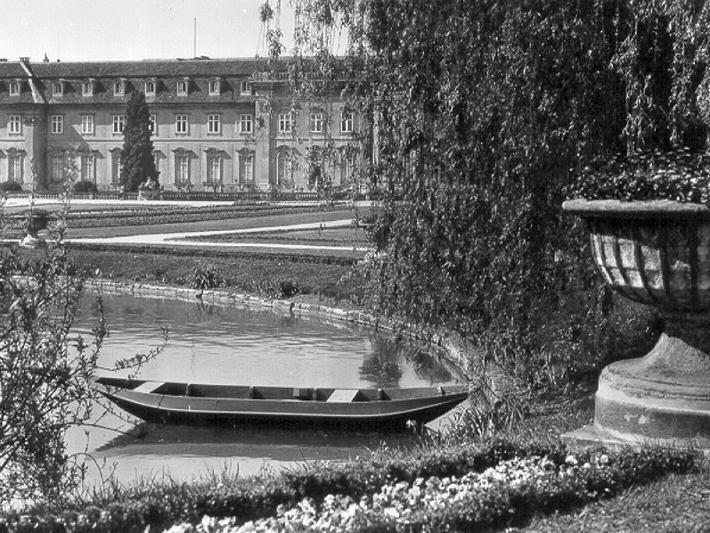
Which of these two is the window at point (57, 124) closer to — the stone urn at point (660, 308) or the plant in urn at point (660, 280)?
the plant in urn at point (660, 280)

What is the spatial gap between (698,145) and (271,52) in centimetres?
316

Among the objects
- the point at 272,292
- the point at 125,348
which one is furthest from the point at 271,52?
the point at 272,292

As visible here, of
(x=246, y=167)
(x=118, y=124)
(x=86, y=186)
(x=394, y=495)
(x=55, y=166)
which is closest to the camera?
(x=394, y=495)

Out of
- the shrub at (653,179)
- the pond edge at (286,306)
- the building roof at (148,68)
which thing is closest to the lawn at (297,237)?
the pond edge at (286,306)

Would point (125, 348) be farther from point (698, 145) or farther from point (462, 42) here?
point (698, 145)

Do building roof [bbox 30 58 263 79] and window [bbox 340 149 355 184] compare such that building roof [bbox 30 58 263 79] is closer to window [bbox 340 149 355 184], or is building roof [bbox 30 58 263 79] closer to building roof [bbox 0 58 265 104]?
building roof [bbox 0 58 265 104]

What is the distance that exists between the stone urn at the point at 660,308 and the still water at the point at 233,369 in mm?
1696

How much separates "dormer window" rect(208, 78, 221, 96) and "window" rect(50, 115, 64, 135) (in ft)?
30.5

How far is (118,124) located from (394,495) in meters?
56.2

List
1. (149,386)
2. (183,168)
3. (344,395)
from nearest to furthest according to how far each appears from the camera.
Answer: (344,395) < (149,386) < (183,168)

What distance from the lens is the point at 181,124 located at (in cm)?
5747

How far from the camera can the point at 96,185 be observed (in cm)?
5634

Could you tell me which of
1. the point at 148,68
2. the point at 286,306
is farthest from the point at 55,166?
the point at 286,306

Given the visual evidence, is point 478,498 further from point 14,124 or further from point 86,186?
point 14,124
